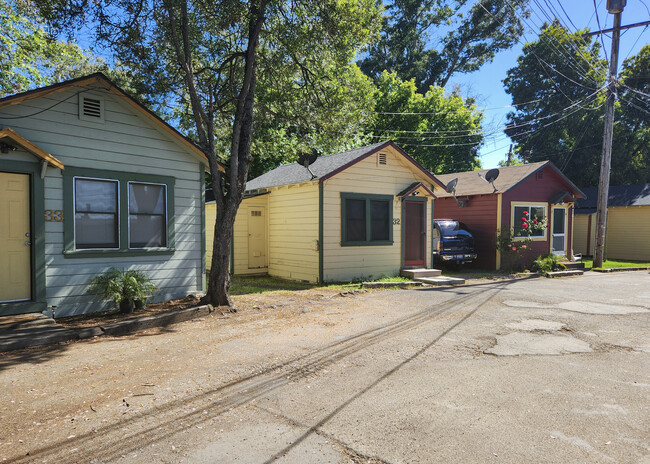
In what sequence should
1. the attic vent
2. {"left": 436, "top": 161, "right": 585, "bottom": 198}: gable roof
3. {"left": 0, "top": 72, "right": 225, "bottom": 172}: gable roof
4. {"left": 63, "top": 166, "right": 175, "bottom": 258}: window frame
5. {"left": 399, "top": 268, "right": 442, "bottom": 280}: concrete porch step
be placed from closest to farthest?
1. {"left": 0, "top": 72, "right": 225, "bottom": 172}: gable roof
2. {"left": 63, "top": 166, "right": 175, "bottom": 258}: window frame
3. the attic vent
4. {"left": 399, "top": 268, "right": 442, "bottom": 280}: concrete porch step
5. {"left": 436, "top": 161, "right": 585, "bottom": 198}: gable roof

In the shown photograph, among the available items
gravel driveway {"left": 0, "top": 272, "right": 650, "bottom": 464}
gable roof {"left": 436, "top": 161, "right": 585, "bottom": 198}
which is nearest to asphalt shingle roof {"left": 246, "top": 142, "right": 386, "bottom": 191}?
gable roof {"left": 436, "top": 161, "right": 585, "bottom": 198}

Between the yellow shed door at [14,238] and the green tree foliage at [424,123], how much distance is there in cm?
2176

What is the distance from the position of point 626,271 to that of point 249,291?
51.1 feet

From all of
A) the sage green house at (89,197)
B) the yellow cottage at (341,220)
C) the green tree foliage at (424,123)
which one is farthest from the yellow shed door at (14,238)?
the green tree foliage at (424,123)

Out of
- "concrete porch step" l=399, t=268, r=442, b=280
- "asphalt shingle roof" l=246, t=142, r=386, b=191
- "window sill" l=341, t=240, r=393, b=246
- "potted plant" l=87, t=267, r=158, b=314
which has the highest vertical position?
"asphalt shingle roof" l=246, t=142, r=386, b=191

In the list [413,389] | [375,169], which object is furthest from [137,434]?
[375,169]

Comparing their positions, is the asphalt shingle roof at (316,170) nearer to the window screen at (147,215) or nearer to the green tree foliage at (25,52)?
the window screen at (147,215)

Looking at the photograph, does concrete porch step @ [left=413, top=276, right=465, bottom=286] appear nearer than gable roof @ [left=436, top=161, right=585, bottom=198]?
Yes

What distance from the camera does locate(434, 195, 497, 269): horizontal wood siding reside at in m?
17.0

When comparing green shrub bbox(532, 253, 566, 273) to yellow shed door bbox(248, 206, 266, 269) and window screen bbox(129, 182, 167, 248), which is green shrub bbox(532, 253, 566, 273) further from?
window screen bbox(129, 182, 167, 248)

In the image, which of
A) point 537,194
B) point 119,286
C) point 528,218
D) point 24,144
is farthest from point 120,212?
point 537,194

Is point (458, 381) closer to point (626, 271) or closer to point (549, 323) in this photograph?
point (549, 323)

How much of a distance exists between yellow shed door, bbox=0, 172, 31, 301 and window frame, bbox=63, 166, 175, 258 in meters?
0.60

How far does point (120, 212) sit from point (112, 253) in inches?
32.8
